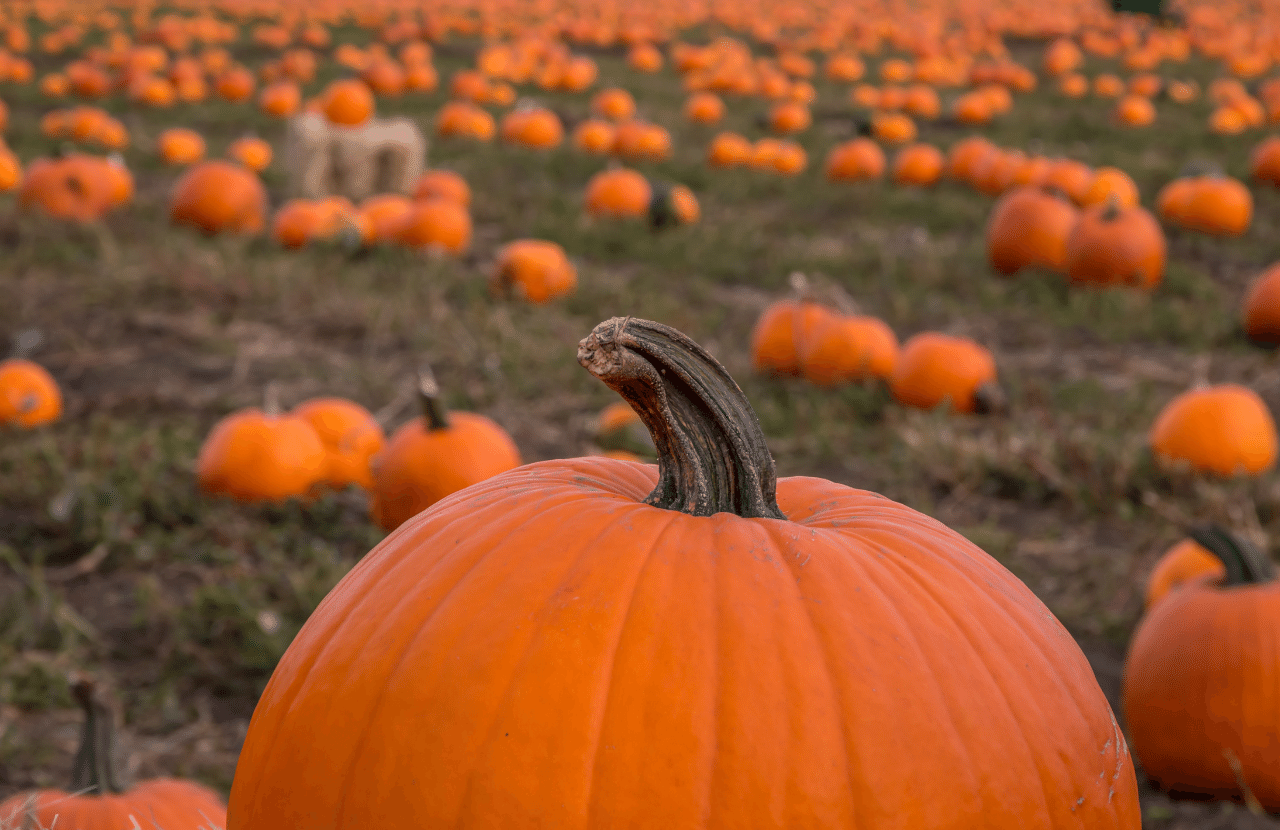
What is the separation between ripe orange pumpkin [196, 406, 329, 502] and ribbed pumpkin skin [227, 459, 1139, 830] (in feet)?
7.78

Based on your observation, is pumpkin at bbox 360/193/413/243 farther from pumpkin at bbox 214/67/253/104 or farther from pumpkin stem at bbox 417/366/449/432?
pumpkin at bbox 214/67/253/104

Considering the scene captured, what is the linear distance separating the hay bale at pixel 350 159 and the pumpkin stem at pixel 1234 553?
737cm

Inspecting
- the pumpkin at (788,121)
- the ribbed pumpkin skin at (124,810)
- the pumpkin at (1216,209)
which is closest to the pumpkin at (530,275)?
the ribbed pumpkin skin at (124,810)

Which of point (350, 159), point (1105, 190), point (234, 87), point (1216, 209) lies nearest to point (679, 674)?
point (1216, 209)

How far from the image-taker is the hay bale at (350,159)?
8.60 m

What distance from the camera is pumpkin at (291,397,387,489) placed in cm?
385

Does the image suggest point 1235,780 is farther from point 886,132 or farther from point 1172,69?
point 1172,69

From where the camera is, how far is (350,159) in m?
8.66

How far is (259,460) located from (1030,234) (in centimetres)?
493

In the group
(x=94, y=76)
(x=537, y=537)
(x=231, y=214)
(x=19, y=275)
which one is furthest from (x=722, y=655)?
(x=94, y=76)

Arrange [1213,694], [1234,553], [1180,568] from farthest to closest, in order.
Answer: [1180,568] → [1234,553] → [1213,694]

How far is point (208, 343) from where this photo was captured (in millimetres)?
5258

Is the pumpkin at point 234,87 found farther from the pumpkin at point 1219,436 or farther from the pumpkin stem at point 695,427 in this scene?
the pumpkin stem at point 695,427

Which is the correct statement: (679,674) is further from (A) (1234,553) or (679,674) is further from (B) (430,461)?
(B) (430,461)
